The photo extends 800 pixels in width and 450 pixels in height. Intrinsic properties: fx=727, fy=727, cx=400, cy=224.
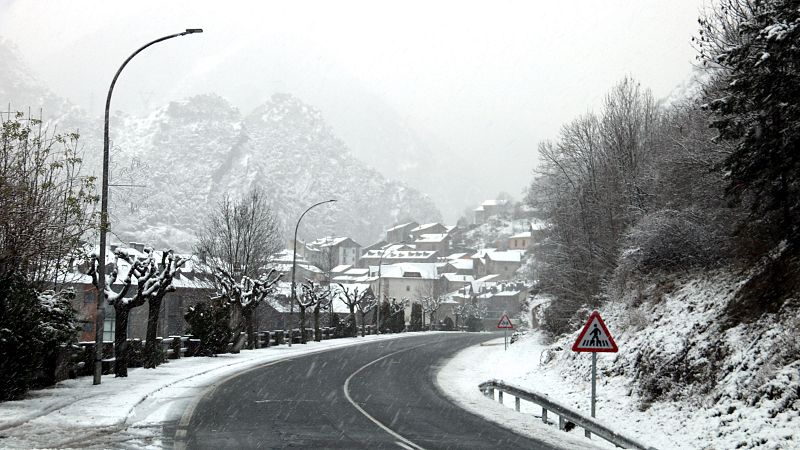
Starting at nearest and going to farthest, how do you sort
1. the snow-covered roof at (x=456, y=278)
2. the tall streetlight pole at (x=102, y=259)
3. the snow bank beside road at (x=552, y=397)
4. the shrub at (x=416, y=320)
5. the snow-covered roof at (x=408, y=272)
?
the snow bank beside road at (x=552, y=397), the tall streetlight pole at (x=102, y=259), the shrub at (x=416, y=320), the snow-covered roof at (x=408, y=272), the snow-covered roof at (x=456, y=278)

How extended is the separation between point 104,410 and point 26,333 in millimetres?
2862

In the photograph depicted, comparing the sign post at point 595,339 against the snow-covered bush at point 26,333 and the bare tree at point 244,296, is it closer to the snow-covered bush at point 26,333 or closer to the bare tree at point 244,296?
the snow-covered bush at point 26,333

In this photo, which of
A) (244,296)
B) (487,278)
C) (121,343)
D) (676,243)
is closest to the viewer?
(121,343)

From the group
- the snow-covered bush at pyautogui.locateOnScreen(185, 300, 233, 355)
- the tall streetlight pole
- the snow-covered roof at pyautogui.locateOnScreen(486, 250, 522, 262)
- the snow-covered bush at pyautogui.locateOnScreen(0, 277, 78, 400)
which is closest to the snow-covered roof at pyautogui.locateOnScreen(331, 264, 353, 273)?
the snow-covered roof at pyautogui.locateOnScreen(486, 250, 522, 262)

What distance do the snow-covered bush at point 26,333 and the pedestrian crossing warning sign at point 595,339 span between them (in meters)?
11.3

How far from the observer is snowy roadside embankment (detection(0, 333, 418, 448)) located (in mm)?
10938

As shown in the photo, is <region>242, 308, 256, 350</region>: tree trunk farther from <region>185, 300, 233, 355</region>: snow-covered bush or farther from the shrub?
the shrub

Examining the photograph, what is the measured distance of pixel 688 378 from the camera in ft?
48.3

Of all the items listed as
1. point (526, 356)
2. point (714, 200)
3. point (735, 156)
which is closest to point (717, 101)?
point (735, 156)

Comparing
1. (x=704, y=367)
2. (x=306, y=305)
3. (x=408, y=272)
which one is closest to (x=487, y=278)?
(x=408, y=272)

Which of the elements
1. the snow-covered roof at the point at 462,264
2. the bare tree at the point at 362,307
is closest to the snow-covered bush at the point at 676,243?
the bare tree at the point at 362,307

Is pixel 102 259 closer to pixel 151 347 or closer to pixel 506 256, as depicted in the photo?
pixel 151 347

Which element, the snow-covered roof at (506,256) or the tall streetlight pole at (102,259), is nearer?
the tall streetlight pole at (102,259)

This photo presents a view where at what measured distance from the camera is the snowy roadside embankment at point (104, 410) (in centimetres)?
1094
